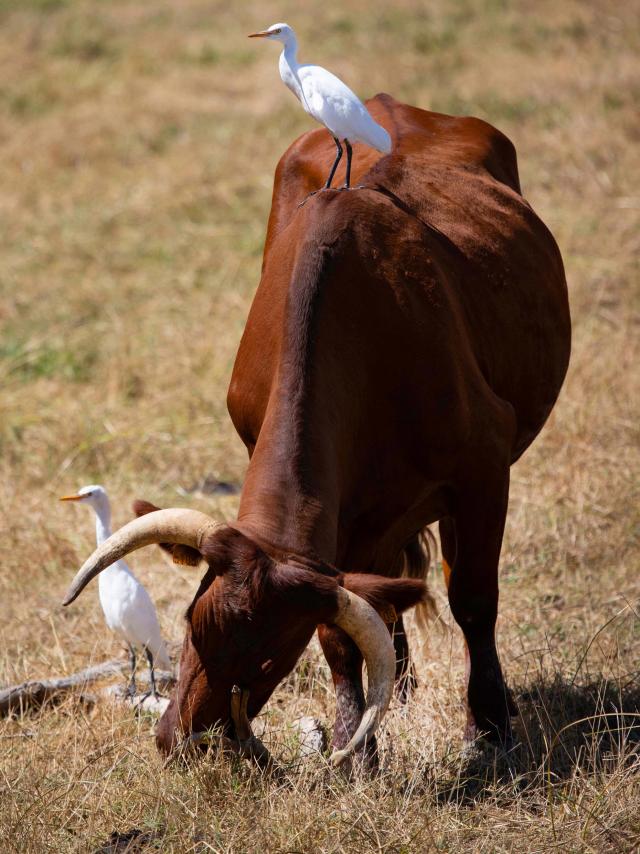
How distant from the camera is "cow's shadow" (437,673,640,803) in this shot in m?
3.96

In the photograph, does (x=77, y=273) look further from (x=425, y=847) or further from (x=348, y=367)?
(x=425, y=847)

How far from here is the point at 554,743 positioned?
396 cm

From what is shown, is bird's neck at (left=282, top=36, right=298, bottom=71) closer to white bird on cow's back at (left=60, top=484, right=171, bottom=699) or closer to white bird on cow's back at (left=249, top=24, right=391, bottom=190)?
white bird on cow's back at (left=249, top=24, right=391, bottom=190)

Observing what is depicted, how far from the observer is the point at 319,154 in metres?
5.38

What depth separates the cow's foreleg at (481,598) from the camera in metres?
4.32

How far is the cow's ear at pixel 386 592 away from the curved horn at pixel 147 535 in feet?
1.34

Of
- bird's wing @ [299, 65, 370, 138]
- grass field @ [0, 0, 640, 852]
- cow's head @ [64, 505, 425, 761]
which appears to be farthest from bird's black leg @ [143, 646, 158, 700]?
bird's wing @ [299, 65, 370, 138]

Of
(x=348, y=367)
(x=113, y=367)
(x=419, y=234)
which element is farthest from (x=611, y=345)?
(x=348, y=367)

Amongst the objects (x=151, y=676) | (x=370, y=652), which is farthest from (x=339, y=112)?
(x=151, y=676)

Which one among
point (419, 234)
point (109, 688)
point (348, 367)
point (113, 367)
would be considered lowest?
point (109, 688)

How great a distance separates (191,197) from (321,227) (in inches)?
322

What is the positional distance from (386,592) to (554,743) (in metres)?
1.00

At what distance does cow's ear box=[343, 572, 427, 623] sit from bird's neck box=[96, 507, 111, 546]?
2.23 meters

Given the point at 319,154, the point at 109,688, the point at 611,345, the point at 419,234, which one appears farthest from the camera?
the point at 611,345
